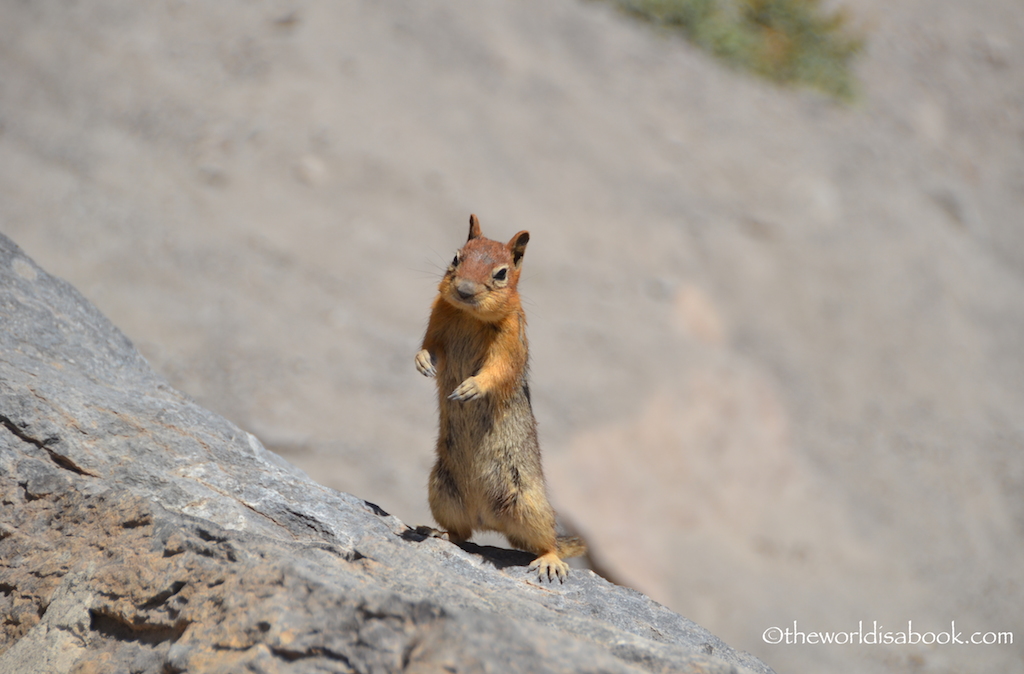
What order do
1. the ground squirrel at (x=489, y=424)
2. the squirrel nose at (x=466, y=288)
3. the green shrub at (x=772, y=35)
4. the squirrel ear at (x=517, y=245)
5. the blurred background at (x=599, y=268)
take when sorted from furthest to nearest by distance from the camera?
the green shrub at (x=772, y=35), the blurred background at (x=599, y=268), the squirrel ear at (x=517, y=245), the ground squirrel at (x=489, y=424), the squirrel nose at (x=466, y=288)

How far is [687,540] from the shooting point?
470 inches

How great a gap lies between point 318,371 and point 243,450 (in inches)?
261

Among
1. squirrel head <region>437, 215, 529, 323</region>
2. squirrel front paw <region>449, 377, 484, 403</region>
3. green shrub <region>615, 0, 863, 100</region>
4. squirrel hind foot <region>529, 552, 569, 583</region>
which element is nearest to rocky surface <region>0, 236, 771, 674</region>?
squirrel hind foot <region>529, 552, 569, 583</region>

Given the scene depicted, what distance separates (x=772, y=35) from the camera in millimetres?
17797

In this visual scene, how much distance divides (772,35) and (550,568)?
1608 centimetres

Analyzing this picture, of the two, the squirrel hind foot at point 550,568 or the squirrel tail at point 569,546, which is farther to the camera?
the squirrel tail at point 569,546

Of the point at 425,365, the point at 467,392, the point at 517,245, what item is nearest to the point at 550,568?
the point at 467,392

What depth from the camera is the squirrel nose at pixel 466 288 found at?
4.70 m

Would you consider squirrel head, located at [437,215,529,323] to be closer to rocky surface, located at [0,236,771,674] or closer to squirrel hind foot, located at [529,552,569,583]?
rocky surface, located at [0,236,771,674]

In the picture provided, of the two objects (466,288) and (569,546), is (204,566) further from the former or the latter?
(569,546)

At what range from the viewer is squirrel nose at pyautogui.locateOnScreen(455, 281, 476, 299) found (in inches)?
185

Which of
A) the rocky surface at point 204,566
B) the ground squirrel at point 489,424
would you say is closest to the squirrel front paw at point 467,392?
the ground squirrel at point 489,424

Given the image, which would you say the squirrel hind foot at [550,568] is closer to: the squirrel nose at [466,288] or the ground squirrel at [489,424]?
the ground squirrel at [489,424]

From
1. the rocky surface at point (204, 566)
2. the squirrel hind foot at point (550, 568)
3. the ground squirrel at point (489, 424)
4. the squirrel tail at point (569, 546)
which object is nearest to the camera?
the rocky surface at point (204, 566)
